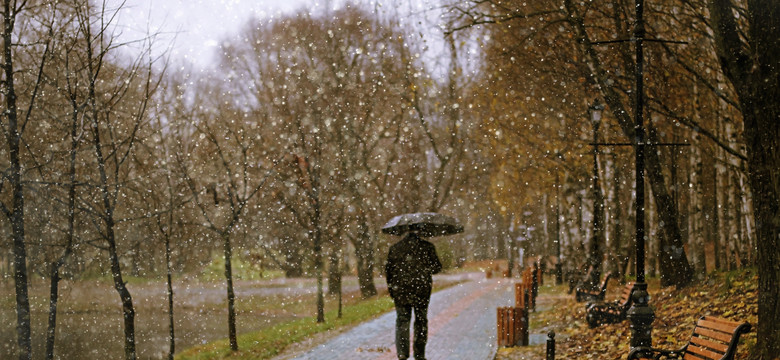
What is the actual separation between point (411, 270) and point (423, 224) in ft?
6.14

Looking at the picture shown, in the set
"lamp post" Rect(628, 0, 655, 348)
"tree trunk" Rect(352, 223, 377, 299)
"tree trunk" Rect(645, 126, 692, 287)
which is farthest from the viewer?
"tree trunk" Rect(352, 223, 377, 299)

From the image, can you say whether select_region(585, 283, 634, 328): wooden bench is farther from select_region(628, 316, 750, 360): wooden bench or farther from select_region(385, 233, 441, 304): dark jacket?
select_region(628, 316, 750, 360): wooden bench

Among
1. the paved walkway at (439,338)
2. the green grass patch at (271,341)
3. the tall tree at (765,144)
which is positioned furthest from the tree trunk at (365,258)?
the tall tree at (765,144)

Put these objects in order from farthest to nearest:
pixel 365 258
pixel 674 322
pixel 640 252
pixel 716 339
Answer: pixel 365 258 → pixel 674 322 → pixel 640 252 → pixel 716 339

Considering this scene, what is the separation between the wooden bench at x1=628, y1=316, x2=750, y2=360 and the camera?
6.36 m

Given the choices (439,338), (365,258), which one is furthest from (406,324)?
(365,258)

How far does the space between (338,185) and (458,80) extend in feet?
22.3

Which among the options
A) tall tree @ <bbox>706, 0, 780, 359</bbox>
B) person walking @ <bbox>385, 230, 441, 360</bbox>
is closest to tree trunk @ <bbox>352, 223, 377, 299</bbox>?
person walking @ <bbox>385, 230, 441, 360</bbox>

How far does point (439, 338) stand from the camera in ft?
48.8

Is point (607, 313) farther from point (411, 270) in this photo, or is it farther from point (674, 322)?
point (411, 270)

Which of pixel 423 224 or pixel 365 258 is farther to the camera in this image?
pixel 365 258

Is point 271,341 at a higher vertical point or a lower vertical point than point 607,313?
lower

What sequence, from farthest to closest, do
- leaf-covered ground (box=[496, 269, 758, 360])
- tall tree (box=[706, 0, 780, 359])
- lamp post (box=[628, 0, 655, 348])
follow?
leaf-covered ground (box=[496, 269, 758, 360]) → lamp post (box=[628, 0, 655, 348]) → tall tree (box=[706, 0, 780, 359])

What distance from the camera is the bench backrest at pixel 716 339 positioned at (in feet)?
20.8
